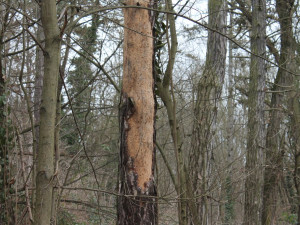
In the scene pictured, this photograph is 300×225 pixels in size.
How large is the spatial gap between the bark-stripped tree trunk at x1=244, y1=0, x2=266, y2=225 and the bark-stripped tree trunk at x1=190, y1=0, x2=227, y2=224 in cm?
224

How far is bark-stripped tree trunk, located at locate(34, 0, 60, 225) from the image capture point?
2514 millimetres

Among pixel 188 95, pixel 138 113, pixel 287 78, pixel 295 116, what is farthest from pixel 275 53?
pixel 138 113

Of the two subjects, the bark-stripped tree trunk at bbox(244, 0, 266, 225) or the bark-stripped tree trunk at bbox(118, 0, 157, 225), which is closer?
the bark-stripped tree trunk at bbox(118, 0, 157, 225)

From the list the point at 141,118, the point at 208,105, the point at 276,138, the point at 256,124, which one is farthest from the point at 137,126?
the point at 276,138

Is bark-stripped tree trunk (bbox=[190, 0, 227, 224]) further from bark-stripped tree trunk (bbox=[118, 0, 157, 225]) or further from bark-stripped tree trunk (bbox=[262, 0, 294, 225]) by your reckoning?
bark-stripped tree trunk (bbox=[262, 0, 294, 225])

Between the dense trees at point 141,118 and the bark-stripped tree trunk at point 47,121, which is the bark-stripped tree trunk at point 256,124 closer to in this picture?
the dense trees at point 141,118

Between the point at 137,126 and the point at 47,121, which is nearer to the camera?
the point at 47,121

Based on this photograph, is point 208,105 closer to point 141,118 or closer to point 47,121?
point 141,118

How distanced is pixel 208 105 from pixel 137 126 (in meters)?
2.15

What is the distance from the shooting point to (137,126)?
145 inches

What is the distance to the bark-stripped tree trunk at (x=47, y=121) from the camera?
251 cm

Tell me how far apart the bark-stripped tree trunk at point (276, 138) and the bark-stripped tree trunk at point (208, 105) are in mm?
3031

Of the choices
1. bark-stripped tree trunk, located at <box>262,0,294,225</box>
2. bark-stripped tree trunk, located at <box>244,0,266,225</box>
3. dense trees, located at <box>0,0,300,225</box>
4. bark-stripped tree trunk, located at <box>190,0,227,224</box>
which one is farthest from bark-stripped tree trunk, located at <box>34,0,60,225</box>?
bark-stripped tree trunk, located at <box>262,0,294,225</box>

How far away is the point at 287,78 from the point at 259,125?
126 inches
